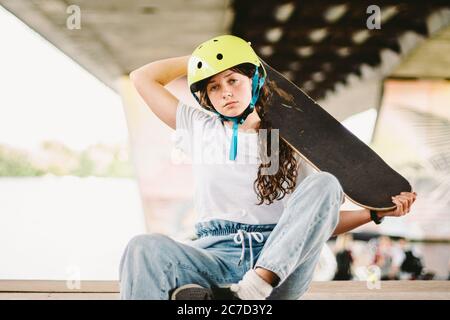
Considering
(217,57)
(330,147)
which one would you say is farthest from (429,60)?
(217,57)

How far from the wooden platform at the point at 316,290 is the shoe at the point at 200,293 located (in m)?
0.68

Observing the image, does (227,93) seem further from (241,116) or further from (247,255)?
(247,255)

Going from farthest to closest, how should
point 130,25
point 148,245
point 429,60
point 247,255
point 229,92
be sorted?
1. point 429,60
2. point 130,25
3. point 229,92
4. point 247,255
5. point 148,245

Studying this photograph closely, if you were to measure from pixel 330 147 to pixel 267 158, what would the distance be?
35cm

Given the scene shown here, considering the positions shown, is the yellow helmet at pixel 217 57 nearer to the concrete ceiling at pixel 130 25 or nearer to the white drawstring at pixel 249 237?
the concrete ceiling at pixel 130 25

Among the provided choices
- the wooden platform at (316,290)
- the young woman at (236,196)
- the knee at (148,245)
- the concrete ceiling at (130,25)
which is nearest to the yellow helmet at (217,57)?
the young woman at (236,196)

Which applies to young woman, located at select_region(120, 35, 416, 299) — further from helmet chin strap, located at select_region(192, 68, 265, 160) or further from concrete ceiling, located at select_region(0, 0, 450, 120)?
concrete ceiling, located at select_region(0, 0, 450, 120)

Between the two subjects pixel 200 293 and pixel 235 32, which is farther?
pixel 235 32

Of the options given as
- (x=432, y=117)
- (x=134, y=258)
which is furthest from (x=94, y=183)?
(x=432, y=117)

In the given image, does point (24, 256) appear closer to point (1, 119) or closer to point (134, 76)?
point (1, 119)

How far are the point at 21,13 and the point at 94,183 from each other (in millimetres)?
977

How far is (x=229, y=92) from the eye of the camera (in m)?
2.81

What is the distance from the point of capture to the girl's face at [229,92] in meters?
2.79

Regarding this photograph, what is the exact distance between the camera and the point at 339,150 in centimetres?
296
